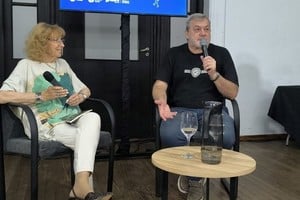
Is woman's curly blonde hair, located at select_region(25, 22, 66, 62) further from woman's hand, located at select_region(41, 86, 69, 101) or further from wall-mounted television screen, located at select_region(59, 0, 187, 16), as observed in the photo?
wall-mounted television screen, located at select_region(59, 0, 187, 16)

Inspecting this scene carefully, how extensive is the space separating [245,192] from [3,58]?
7.81 ft

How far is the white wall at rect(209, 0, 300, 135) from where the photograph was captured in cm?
377

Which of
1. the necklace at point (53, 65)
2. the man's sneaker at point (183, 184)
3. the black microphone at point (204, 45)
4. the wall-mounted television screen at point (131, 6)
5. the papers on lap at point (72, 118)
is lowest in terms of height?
the man's sneaker at point (183, 184)

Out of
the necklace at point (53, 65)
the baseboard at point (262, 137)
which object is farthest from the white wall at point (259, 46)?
the necklace at point (53, 65)

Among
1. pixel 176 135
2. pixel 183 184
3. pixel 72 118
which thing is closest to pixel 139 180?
pixel 183 184

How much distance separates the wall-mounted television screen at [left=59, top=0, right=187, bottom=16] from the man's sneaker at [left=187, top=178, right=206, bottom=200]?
1.48 meters

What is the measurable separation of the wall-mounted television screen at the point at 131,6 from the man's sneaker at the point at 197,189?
1.48 meters

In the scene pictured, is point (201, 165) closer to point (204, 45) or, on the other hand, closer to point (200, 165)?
point (200, 165)

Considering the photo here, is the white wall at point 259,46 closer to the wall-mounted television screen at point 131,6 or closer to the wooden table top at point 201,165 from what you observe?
the wall-mounted television screen at point 131,6

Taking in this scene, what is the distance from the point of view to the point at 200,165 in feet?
5.03

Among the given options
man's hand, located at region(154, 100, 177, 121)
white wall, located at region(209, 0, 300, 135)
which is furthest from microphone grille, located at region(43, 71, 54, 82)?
white wall, located at region(209, 0, 300, 135)

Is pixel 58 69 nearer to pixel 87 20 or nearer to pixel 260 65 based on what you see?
pixel 87 20

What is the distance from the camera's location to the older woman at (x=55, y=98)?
74.8 inches

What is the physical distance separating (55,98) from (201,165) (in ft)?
3.07
